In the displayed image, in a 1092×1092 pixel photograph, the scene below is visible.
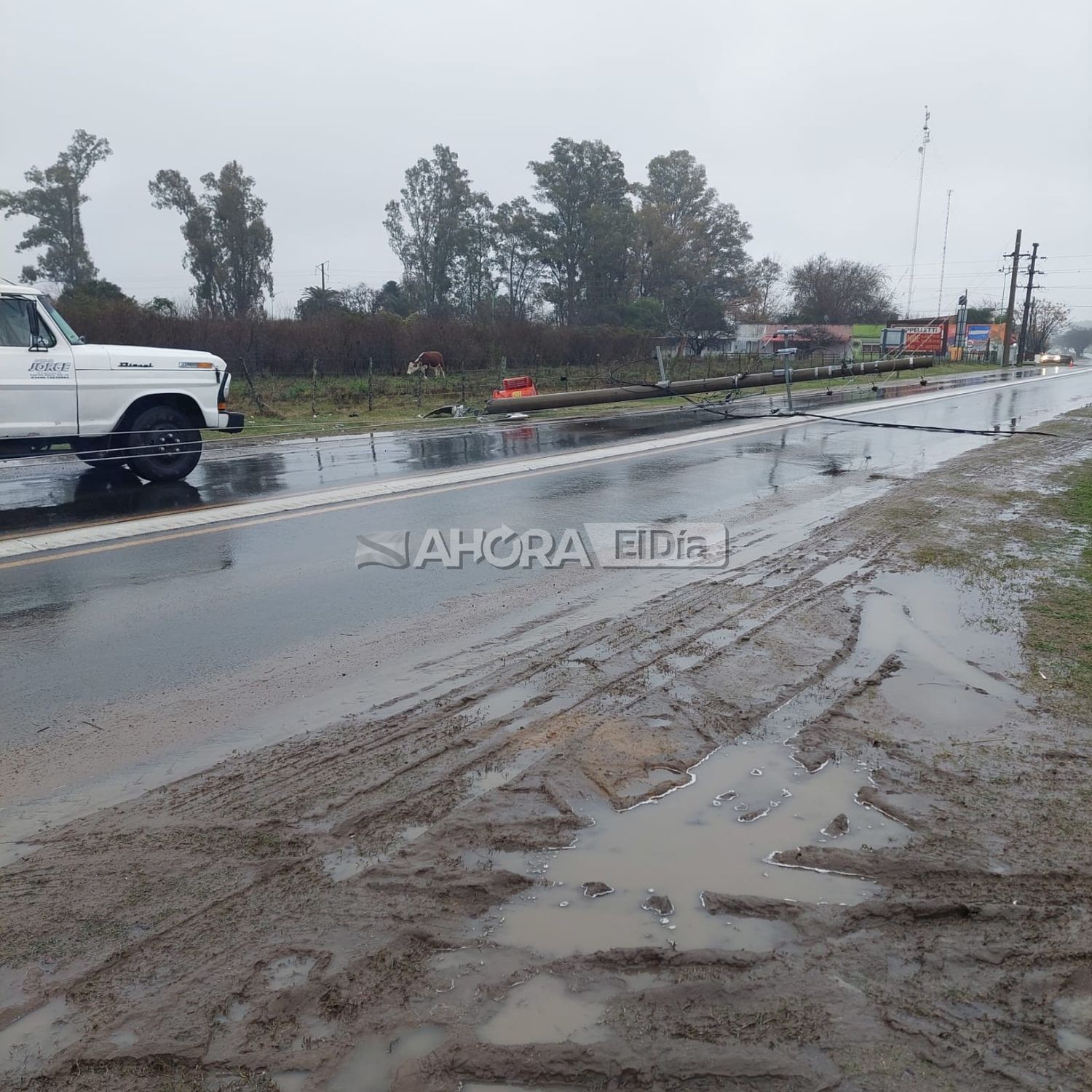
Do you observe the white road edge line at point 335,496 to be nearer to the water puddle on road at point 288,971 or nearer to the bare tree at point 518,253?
the water puddle on road at point 288,971

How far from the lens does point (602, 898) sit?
10.2ft

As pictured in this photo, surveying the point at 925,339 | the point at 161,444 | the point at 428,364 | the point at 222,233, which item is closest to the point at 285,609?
the point at 161,444

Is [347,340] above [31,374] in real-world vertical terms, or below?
above

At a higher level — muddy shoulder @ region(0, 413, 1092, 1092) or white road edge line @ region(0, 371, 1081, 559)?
white road edge line @ region(0, 371, 1081, 559)

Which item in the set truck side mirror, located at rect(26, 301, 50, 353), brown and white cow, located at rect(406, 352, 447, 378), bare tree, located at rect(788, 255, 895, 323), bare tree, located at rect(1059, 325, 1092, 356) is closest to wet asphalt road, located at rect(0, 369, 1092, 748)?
truck side mirror, located at rect(26, 301, 50, 353)

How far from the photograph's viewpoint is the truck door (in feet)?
33.0

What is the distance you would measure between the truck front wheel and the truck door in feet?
2.68

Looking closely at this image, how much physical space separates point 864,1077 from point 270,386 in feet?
92.6

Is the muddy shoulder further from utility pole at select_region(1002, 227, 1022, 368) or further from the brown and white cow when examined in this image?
utility pole at select_region(1002, 227, 1022, 368)

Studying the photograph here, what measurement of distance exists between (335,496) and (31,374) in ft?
12.1

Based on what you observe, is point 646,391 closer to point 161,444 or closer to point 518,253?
point 161,444

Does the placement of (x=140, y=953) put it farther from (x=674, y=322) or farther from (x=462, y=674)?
(x=674, y=322)

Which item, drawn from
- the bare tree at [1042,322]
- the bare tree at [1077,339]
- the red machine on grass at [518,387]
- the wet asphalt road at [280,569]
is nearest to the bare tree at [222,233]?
the red machine on grass at [518,387]

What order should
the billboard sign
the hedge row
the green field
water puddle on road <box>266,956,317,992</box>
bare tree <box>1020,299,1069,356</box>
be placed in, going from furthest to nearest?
bare tree <box>1020,299,1069,356</box> → the billboard sign → the hedge row → the green field → water puddle on road <box>266,956,317,992</box>
